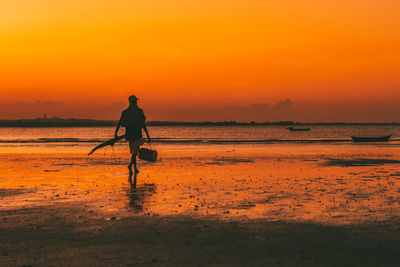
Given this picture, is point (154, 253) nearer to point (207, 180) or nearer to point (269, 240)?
point (269, 240)

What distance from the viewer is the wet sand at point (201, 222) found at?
668 centimetres

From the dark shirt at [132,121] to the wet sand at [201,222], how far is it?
227 cm

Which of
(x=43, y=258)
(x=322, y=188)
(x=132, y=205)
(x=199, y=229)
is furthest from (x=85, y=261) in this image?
(x=322, y=188)

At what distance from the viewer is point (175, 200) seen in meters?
11.9

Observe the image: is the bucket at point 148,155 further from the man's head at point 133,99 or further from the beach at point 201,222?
the beach at point 201,222

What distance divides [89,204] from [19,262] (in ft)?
16.4

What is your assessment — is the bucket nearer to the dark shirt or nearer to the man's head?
the dark shirt

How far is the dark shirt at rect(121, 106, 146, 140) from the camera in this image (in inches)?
703

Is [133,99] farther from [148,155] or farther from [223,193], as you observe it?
[223,193]

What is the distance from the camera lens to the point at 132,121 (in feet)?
58.5

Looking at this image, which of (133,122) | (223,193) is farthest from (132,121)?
(223,193)

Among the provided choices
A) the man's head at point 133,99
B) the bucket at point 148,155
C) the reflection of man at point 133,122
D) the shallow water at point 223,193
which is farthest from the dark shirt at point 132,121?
the shallow water at point 223,193

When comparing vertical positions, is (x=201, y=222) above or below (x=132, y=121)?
below

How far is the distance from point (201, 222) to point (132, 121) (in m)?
9.36
